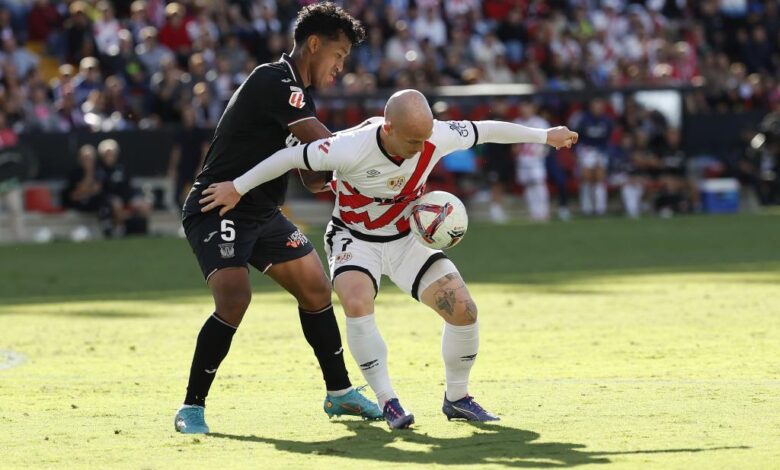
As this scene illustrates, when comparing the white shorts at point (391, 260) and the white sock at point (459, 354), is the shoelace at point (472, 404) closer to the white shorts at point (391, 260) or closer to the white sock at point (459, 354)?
the white sock at point (459, 354)

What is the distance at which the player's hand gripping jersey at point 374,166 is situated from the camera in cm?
784

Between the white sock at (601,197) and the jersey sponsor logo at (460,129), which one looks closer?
the jersey sponsor logo at (460,129)

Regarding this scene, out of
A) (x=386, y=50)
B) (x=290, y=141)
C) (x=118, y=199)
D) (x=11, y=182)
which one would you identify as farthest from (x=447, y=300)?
(x=386, y=50)

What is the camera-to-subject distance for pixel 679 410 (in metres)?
8.02

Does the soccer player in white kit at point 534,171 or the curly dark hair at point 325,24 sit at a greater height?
the curly dark hair at point 325,24

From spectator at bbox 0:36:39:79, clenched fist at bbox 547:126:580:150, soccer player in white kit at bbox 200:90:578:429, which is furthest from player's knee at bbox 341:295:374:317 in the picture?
spectator at bbox 0:36:39:79

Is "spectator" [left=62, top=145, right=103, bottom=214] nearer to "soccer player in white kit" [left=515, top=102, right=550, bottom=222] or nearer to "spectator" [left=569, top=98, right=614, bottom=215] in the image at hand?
"soccer player in white kit" [left=515, top=102, right=550, bottom=222]

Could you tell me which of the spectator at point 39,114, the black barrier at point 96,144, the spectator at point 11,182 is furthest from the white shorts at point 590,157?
the spectator at point 11,182

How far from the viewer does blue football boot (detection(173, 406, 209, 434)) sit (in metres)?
7.76

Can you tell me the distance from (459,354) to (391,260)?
66cm

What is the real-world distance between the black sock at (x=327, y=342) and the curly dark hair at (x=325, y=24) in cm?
157

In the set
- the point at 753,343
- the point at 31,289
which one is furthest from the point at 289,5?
the point at 753,343

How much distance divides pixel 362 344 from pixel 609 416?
1.41m

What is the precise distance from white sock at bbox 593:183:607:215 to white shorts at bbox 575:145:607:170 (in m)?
0.39
